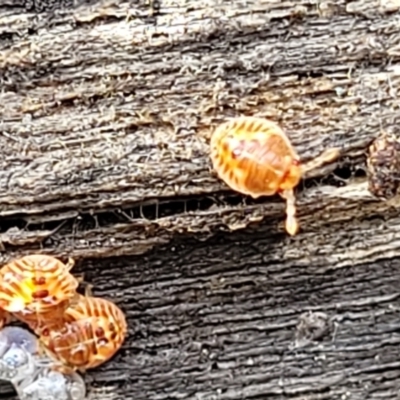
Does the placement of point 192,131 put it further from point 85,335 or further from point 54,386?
point 54,386

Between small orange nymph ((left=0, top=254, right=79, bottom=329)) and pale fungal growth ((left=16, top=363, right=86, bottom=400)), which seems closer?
small orange nymph ((left=0, top=254, right=79, bottom=329))

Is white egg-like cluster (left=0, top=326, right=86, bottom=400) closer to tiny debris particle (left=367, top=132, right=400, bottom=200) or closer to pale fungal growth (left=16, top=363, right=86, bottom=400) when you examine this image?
pale fungal growth (left=16, top=363, right=86, bottom=400)

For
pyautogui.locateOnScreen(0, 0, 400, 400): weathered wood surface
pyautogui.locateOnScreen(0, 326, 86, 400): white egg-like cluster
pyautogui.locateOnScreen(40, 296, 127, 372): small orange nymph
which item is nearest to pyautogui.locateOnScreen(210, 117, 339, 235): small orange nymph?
pyautogui.locateOnScreen(0, 0, 400, 400): weathered wood surface

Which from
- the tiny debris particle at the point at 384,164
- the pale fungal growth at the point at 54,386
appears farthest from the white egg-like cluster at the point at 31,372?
the tiny debris particle at the point at 384,164

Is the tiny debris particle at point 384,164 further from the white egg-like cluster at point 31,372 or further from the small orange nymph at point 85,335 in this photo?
the white egg-like cluster at point 31,372

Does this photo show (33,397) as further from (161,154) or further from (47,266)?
(161,154)

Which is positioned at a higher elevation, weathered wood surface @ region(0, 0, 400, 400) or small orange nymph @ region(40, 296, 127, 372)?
weathered wood surface @ region(0, 0, 400, 400)

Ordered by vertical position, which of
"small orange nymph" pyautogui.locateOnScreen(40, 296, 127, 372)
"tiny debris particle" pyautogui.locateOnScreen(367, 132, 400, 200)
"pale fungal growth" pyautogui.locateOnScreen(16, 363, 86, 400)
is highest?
"tiny debris particle" pyautogui.locateOnScreen(367, 132, 400, 200)
